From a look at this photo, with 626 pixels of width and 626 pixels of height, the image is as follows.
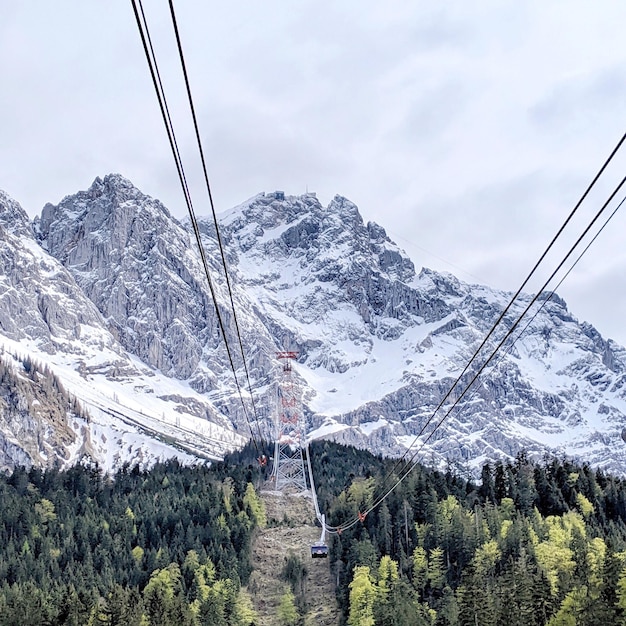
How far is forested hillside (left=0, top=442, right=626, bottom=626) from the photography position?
87938 mm

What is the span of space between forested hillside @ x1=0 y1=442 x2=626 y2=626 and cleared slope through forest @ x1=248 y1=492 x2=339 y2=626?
5.68ft

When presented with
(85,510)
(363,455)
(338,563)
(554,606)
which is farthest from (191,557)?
(363,455)

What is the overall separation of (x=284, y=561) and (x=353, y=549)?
13800 millimetres

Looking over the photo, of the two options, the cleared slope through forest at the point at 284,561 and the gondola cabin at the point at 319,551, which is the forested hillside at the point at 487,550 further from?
the gondola cabin at the point at 319,551

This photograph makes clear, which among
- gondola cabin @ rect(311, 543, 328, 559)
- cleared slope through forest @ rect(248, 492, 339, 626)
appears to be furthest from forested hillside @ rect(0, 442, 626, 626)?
gondola cabin @ rect(311, 543, 328, 559)

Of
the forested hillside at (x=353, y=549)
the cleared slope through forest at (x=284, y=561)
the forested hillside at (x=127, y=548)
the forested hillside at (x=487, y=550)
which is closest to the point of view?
the forested hillside at (x=487, y=550)

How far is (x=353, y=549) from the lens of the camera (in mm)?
115438

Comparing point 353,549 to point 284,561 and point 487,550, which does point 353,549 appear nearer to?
point 284,561

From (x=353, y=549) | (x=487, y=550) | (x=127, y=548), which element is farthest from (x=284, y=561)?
(x=487, y=550)

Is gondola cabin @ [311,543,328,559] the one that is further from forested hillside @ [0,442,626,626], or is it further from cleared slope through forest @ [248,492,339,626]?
cleared slope through forest @ [248,492,339,626]

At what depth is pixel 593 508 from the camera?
126438 millimetres

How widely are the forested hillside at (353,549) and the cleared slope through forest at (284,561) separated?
173 cm

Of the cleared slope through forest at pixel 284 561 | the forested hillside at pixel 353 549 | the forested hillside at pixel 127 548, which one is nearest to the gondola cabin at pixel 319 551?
the forested hillside at pixel 353 549

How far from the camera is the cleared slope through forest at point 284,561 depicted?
11081 cm
